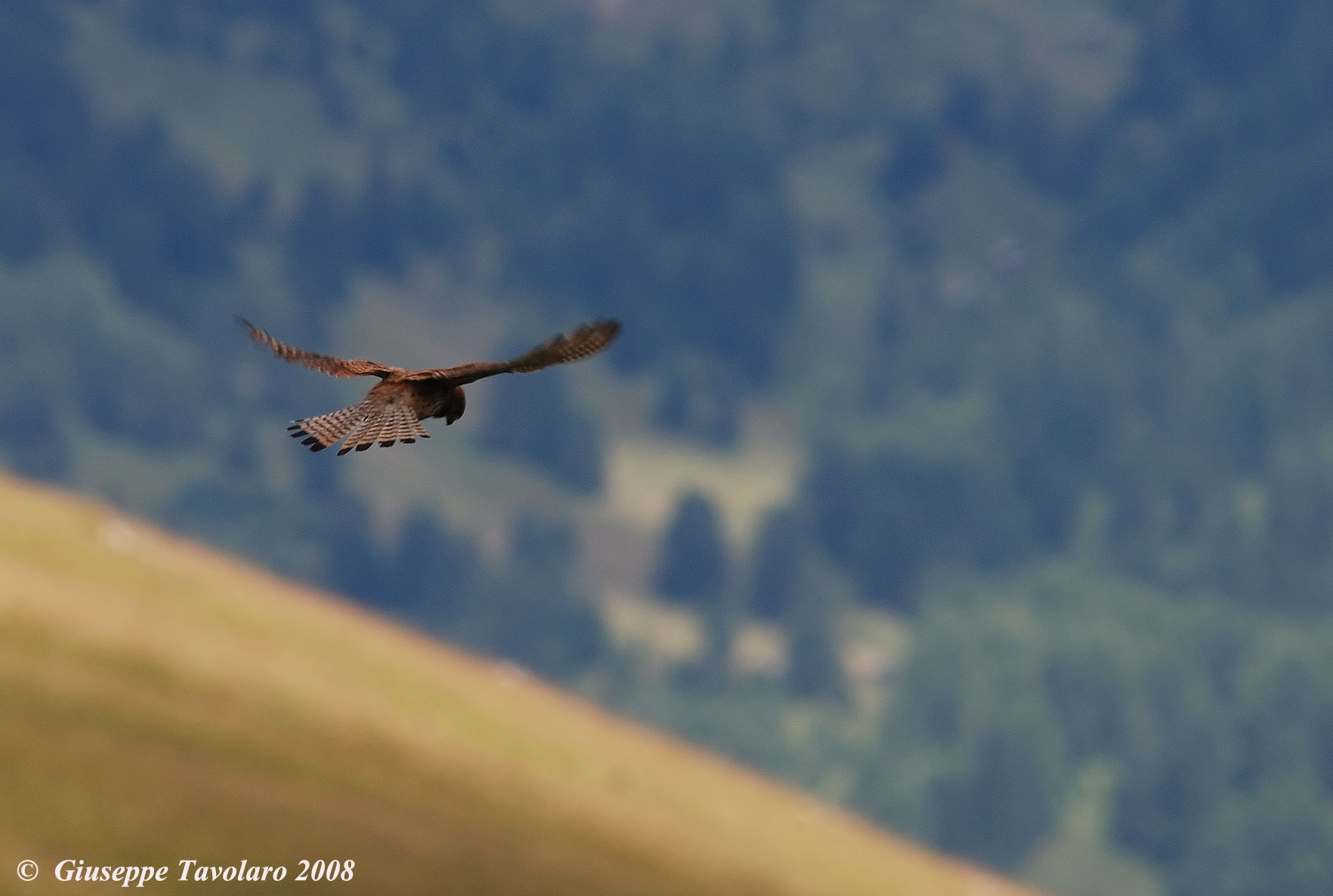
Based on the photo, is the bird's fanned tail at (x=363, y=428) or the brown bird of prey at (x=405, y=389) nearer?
the bird's fanned tail at (x=363, y=428)

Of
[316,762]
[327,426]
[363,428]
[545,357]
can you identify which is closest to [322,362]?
[327,426]

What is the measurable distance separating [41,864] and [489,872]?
10.2 m

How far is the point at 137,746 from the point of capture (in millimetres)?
43438

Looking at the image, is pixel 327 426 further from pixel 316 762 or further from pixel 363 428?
pixel 316 762

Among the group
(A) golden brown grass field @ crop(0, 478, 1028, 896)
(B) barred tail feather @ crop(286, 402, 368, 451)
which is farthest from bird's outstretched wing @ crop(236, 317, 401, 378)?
(A) golden brown grass field @ crop(0, 478, 1028, 896)

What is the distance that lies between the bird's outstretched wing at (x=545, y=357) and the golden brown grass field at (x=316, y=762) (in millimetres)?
23465

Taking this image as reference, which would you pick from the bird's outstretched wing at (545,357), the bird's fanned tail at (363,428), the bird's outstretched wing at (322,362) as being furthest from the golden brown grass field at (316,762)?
the bird's outstretched wing at (545,357)

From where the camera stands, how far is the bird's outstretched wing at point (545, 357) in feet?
49.9

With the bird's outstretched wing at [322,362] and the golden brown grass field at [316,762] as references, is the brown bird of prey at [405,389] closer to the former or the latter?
the bird's outstretched wing at [322,362]

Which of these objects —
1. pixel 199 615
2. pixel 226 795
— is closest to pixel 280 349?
pixel 226 795

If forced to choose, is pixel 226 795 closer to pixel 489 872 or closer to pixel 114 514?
pixel 489 872

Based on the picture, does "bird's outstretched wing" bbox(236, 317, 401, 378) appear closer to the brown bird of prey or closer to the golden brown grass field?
the brown bird of prey

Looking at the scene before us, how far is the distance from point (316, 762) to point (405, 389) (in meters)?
32.6

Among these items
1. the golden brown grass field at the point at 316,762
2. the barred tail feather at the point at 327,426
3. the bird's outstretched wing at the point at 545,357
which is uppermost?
the golden brown grass field at the point at 316,762
